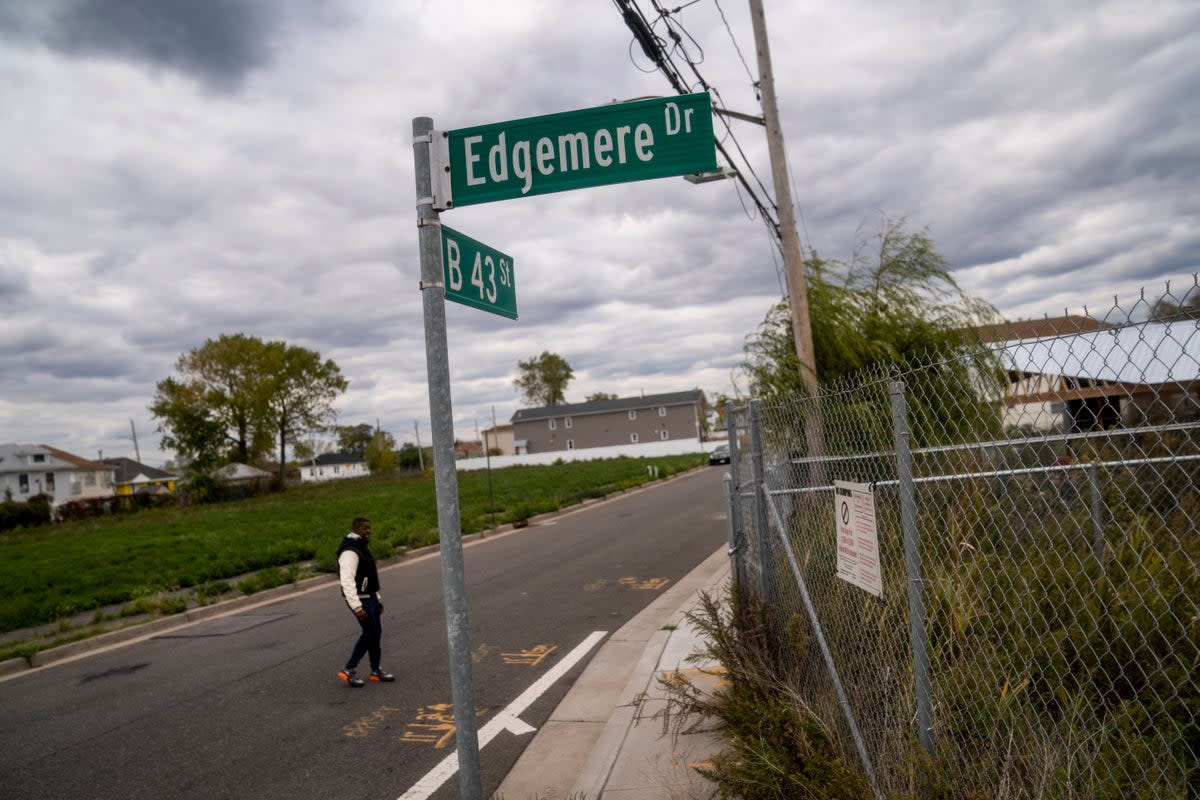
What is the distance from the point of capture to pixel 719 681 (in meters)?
6.26

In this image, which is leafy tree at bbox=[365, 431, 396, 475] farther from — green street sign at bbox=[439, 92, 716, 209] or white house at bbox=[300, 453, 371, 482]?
green street sign at bbox=[439, 92, 716, 209]

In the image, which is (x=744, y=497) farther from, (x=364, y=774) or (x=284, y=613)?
(x=284, y=613)

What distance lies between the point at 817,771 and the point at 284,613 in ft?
33.4

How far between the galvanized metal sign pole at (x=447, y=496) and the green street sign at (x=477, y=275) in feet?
0.26

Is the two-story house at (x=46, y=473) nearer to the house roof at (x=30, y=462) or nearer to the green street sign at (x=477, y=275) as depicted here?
the house roof at (x=30, y=462)

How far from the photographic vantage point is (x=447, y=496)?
3078 millimetres

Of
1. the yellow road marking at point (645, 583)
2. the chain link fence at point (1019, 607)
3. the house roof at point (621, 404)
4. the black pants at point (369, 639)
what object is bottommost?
the yellow road marking at point (645, 583)

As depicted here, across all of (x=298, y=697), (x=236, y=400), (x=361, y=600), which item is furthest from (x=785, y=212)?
(x=236, y=400)

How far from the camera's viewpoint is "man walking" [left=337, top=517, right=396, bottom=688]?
25.3ft

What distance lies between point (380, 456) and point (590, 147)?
8364 cm

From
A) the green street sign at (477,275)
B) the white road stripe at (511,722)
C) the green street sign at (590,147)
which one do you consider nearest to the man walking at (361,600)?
the white road stripe at (511,722)

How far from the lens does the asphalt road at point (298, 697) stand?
5.67 m

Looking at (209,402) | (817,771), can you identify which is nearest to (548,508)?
(817,771)

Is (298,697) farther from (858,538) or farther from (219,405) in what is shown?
(219,405)
